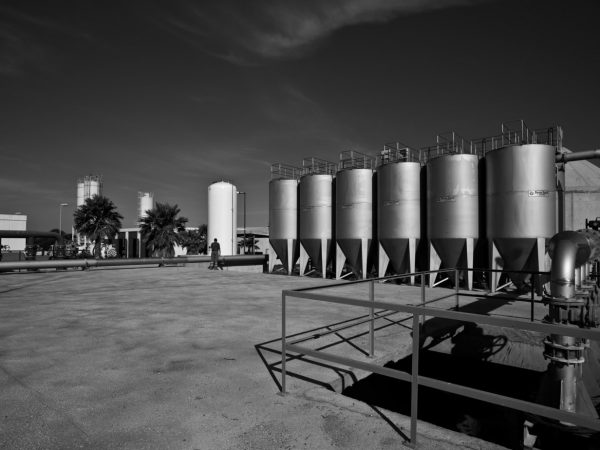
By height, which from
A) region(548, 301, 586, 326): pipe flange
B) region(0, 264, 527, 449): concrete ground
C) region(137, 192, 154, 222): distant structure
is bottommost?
region(0, 264, 527, 449): concrete ground

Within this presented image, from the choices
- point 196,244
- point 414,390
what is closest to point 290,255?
point 414,390

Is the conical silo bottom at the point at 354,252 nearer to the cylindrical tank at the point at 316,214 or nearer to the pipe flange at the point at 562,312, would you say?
the cylindrical tank at the point at 316,214

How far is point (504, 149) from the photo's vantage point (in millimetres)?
15484

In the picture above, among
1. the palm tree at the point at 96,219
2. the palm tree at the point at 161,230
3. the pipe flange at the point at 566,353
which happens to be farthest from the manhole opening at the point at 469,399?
the palm tree at the point at 96,219

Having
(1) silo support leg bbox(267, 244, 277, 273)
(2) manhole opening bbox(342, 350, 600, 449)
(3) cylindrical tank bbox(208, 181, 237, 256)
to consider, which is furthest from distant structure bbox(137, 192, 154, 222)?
(2) manhole opening bbox(342, 350, 600, 449)

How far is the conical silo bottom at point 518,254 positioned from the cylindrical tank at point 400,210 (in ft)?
12.5

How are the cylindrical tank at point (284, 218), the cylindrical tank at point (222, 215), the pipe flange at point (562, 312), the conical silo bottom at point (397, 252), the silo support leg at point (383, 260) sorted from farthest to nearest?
the cylindrical tank at point (222, 215) < the cylindrical tank at point (284, 218) < the silo support leg at point (383, 260) < the conical silo bottom at point (397, 252) < the pipe flange at point (562, 312)

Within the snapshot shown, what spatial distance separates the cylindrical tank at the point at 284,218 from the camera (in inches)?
942

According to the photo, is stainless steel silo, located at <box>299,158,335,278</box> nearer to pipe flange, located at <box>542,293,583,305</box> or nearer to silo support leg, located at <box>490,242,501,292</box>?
silo support leg, located at <box>490,242,501,292</box>

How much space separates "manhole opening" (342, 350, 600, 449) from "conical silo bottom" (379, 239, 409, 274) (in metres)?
7.76

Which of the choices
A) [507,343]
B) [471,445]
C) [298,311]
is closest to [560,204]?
[507,343]

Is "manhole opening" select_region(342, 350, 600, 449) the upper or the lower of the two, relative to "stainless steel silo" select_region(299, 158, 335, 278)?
lower

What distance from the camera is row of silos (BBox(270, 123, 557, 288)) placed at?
1485cm

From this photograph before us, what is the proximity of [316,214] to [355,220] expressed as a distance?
2.82 meters
